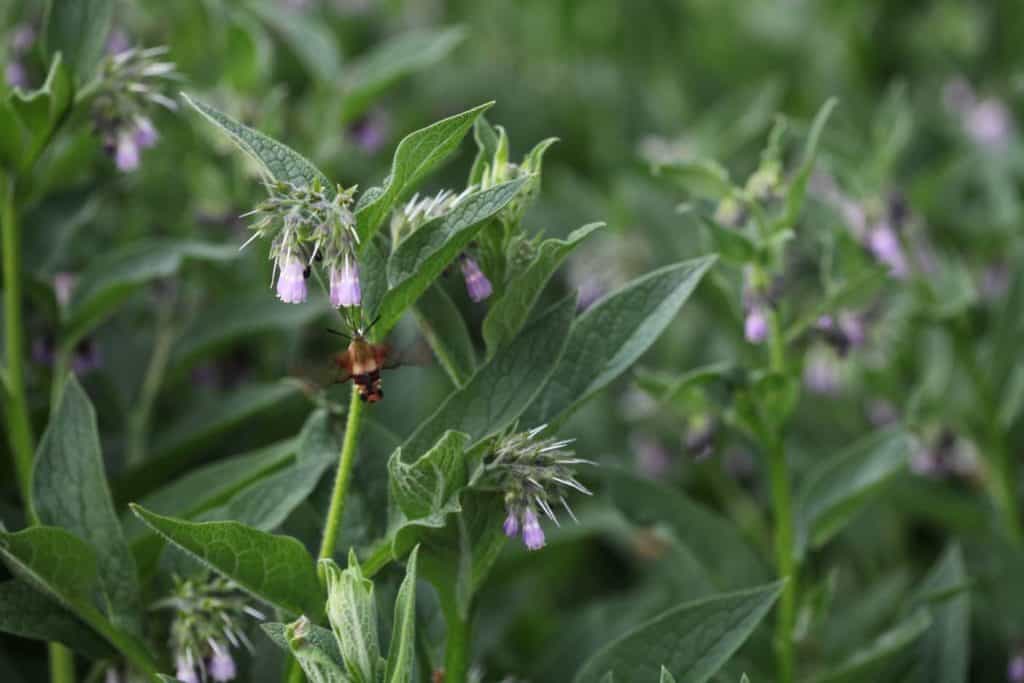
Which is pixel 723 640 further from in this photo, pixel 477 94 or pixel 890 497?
pixel 477 94

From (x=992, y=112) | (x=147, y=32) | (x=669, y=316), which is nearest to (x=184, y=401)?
(x=147, y=32)

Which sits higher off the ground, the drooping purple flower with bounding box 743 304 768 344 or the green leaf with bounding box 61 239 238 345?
the green leaf with bounding box 61 239 238 345

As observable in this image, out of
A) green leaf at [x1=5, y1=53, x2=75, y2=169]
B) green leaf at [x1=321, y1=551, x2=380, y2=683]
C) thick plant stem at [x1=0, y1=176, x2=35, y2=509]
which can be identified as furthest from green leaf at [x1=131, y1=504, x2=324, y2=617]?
green leaf at [x1=5, y1=53, x2=75, y2=169]

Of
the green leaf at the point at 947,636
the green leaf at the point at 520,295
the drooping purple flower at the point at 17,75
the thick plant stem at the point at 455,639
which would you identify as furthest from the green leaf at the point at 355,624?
the drooping purple flower at the point at 17,75

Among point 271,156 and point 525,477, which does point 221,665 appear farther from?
point 271,156

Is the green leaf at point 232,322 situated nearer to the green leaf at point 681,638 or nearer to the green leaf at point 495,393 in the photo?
the green leaf at point 495,393

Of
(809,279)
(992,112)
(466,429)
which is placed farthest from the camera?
(992,112)

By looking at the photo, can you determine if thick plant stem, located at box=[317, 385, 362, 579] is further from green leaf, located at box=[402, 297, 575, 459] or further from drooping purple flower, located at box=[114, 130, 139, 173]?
drooping purple flower, located at box=[114, 130, 139, 173]
